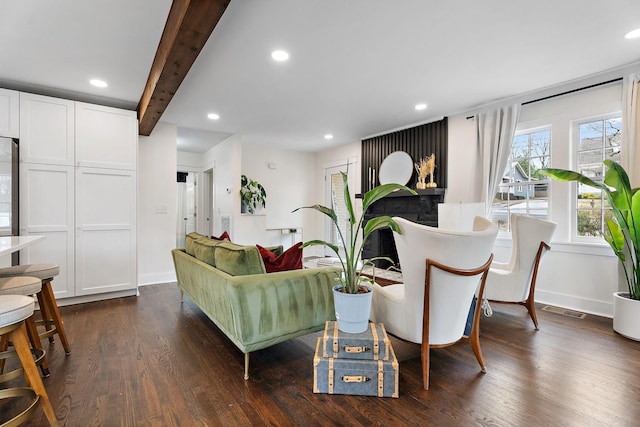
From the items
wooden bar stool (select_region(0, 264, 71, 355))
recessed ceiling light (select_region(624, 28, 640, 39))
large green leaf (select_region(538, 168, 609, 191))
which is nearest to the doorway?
wooden bar stool (select_region(0, 264, 71, 355))

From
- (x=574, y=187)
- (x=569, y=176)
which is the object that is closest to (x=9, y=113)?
(x=569, y=176)

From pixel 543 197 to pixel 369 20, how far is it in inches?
116

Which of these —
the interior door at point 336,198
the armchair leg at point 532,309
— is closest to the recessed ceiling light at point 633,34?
the armchair leg at point 532,309

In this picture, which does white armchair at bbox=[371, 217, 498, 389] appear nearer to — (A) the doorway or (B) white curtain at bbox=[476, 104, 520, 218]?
(B) white curtain at bbox=[476, 104, 520, 218]

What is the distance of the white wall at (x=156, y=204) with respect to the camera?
4.52 metres

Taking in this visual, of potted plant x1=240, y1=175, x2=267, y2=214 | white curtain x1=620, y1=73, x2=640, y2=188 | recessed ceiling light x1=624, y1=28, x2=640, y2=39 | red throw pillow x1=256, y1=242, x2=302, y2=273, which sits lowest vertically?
red throw pillow x1=256, y1=242, x2=302, y2=273

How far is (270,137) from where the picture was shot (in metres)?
5.80

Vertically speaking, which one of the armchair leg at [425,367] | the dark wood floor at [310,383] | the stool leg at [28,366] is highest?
the stool leg at [28,366]

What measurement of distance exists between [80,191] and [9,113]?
3.15ft

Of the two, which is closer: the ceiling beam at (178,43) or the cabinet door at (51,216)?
the ceiling beam at (178,43)

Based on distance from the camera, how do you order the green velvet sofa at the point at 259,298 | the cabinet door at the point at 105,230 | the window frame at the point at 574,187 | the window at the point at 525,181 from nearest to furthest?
the green velvet sofa at the point at 259,298 → the window frame at the point at 574,187 → the cabinet door at the point at 105,230 → the window at the point at 525,181

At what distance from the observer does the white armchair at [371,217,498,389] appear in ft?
5.87

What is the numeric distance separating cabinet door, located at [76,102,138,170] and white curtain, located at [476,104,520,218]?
14.3ft

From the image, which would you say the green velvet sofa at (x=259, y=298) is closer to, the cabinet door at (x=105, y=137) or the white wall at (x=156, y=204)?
the cabinet door at (x=105, y=137)
